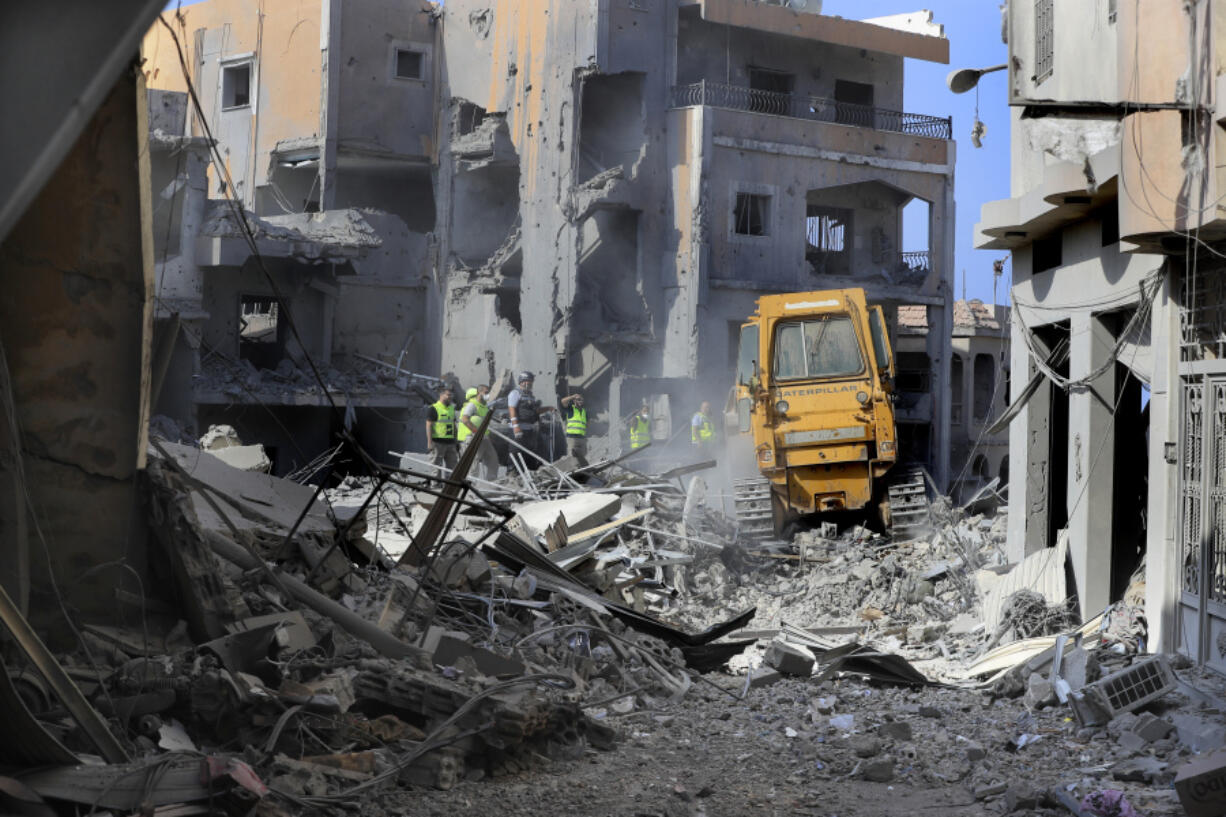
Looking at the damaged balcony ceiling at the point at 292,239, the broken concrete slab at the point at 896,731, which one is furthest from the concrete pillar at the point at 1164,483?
the damaged balcony ceiling at the point at 292,239

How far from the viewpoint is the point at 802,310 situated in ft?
53.0

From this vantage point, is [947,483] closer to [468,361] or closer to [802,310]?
[468,361]

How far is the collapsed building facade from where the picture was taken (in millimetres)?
26656

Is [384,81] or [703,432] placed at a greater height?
[384,81]

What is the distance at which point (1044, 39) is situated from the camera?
1200cm

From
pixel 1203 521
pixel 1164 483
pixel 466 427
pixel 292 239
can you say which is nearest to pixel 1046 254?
pixel 1164 483

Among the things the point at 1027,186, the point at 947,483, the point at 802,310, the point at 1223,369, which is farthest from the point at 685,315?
the point at 1223,369

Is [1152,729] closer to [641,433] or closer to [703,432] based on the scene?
[703,432]

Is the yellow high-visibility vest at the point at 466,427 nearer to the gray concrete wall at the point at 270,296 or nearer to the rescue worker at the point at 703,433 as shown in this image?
the rescue worker at the point at 703,433

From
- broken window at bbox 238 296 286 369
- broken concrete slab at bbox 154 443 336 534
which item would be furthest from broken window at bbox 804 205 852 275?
broken concrete slab at bbox 154 443 336 534

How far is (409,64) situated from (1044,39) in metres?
22.5

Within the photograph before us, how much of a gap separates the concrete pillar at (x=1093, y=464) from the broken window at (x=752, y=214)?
53.5ft

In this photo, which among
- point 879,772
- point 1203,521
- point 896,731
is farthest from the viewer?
point 1203,521

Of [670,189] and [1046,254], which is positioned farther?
[670,189]
